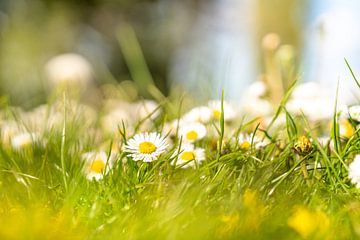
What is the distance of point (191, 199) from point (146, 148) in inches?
10.4

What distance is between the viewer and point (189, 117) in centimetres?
201

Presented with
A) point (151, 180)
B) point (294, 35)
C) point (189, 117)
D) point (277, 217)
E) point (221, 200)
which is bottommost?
point (277, 217)

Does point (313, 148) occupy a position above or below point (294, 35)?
below

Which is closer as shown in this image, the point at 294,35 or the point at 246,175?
the point at 246,175

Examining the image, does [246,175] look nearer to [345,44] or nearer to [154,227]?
[154,227]

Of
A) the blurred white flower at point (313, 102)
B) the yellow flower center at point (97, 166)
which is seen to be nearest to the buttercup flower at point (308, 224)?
the yellow flower center at point (97, 166)

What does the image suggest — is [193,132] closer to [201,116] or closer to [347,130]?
[201,116]

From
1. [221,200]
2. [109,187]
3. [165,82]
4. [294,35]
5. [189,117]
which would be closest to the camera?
[221,200]

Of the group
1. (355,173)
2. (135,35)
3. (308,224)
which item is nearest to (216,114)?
(355,173)

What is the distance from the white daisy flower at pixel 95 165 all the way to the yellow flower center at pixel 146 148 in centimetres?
11

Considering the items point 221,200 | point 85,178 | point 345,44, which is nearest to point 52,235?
point 221,200

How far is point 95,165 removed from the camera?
162 cm

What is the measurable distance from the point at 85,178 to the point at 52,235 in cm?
50

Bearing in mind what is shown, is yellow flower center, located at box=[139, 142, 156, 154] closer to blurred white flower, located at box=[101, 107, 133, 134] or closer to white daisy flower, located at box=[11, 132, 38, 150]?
white daisy flower, located at box=[11, 132, 38, 150]
